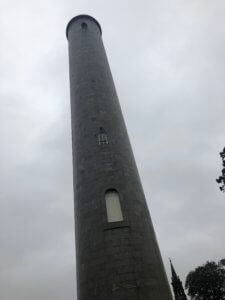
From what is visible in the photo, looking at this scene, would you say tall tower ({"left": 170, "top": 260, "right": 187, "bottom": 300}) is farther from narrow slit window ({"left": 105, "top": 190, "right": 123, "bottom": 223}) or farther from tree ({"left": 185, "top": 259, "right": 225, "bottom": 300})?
tree ({"left": 185, "top": 259, "right": 225, "bottom": 300})

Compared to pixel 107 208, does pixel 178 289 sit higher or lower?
lower

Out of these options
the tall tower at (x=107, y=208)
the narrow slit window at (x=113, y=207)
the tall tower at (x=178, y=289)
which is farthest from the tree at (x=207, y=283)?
the narrow slit window at (x=113, y=207)

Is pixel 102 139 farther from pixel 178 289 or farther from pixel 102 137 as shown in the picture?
pixel 178 289

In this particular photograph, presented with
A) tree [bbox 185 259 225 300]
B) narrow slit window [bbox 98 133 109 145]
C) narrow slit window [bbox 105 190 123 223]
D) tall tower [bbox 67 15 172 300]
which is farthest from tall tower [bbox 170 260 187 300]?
tree [bbox 185 259 225 300]

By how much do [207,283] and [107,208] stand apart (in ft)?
163

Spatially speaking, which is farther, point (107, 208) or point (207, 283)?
point (207, 283)

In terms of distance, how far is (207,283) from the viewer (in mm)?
58219

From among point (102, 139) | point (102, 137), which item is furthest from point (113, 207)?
point (102, 137)

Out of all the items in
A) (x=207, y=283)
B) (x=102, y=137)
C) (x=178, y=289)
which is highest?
(x=207, y=283)

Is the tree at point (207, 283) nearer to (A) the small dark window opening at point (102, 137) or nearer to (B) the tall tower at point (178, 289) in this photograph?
(B) the tall tower at point (178, 289)

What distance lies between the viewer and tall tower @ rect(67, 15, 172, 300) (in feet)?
50.0

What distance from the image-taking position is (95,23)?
104ft

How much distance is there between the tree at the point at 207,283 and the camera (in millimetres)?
57312

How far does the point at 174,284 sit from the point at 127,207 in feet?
22.9
